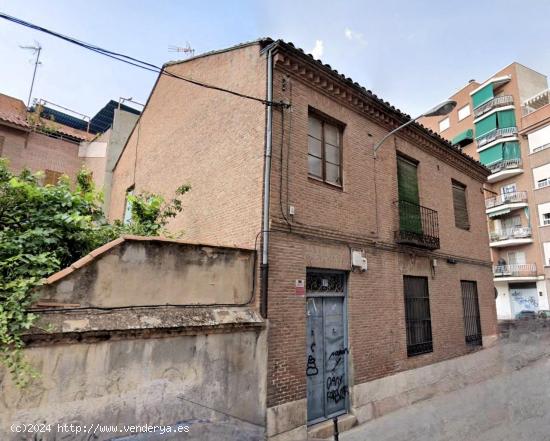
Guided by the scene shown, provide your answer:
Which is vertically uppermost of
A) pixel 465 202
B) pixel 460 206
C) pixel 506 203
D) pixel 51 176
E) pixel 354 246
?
pixel 506 203

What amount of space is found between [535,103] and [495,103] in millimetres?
2903

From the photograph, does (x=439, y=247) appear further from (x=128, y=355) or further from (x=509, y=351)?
(x=128, y=355)

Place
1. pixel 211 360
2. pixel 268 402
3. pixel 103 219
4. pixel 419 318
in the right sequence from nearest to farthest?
pixel 211 360 < pixel 268 402 < pixel 103 219 < pixel 419 318

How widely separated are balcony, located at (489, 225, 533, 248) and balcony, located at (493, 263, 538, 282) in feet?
6.02

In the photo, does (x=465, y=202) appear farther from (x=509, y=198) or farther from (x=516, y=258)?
(x=516, y=258)

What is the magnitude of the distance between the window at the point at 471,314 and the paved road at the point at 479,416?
1396mm

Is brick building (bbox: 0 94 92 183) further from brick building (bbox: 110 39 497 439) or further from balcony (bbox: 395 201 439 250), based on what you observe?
balcony (bbox: 395 201 439 250)

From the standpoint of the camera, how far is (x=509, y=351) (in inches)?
487

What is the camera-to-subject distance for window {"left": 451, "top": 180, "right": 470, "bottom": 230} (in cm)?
1211

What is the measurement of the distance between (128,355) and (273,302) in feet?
7.95

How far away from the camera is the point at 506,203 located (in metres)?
30.5

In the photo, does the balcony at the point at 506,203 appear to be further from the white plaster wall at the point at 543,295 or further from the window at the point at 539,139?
the white plaster wall at the point at 543,295

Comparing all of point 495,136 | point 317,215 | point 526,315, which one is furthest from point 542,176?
point 317,215

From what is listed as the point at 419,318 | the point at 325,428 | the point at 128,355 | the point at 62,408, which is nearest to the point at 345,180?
the point at 419,318
